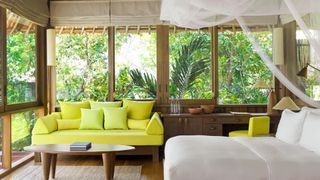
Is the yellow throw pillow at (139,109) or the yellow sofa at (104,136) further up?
the yellow throw pillow at (139,109)

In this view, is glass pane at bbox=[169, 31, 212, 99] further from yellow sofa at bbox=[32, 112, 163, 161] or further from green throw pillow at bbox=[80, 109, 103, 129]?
green throw pillow at bbox=[80, 109, 103, 129]

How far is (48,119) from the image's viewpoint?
5.74m

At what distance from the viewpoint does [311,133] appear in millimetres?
3656

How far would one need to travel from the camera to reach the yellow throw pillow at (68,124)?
6.00 m

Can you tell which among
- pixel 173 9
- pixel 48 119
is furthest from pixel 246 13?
pixel 48 119

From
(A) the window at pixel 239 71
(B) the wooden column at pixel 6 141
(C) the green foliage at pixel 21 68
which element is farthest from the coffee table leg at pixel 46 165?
(A) the window at pixel 239 71

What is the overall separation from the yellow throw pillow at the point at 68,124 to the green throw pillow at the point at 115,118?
18.9 inches

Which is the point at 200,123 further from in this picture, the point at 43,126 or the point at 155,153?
the point at 43,126

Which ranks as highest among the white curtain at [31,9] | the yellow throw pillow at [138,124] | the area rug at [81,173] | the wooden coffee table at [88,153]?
the white curtain at [31,9]

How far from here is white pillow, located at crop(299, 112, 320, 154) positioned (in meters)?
3.49

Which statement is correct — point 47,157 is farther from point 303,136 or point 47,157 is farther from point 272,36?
point 272,36

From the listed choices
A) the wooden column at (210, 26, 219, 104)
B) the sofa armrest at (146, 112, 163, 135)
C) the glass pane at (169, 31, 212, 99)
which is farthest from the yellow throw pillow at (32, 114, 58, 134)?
the wooden column at (210, 26, 219, 104)

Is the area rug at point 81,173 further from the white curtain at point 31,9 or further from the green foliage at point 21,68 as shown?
the white curtain at point 31,9

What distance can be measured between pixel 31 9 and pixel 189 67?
280cm
